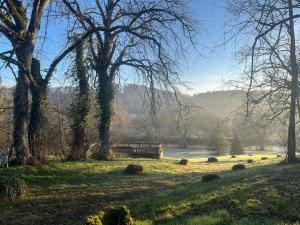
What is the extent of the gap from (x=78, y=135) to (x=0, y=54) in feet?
35.6

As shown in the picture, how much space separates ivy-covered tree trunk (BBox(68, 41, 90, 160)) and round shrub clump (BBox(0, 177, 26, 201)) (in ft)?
39.9

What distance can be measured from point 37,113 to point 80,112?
5.82 metres

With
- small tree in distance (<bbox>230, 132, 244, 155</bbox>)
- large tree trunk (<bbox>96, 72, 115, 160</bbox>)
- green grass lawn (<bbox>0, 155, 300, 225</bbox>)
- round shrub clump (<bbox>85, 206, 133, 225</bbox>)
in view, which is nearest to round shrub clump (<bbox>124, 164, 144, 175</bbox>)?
green grass lawn (<bbox>0, 155, 300, 225</bbox>)

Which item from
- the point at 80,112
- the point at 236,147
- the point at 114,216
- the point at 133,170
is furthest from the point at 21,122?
the point at 236,147

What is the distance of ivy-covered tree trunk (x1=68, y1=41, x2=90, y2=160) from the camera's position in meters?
25.3

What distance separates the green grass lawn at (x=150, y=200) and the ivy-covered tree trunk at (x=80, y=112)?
7021 millimetres

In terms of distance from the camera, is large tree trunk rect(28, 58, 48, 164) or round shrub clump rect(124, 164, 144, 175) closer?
large tree trunk rect(28, 58, 48, 164)

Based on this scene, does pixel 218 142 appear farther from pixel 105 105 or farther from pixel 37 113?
pixel 37 113

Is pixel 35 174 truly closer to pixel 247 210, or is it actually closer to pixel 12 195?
pixel 12 195

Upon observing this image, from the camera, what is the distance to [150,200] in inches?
492

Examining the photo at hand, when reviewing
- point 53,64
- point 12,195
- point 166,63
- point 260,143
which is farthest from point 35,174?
point 260,143

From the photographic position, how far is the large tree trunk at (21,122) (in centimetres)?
1756

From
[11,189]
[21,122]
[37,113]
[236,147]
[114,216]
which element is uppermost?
[37,113]

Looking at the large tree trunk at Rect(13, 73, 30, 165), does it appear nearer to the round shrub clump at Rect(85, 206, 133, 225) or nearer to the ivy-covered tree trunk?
the ivy-covered tree trunk
